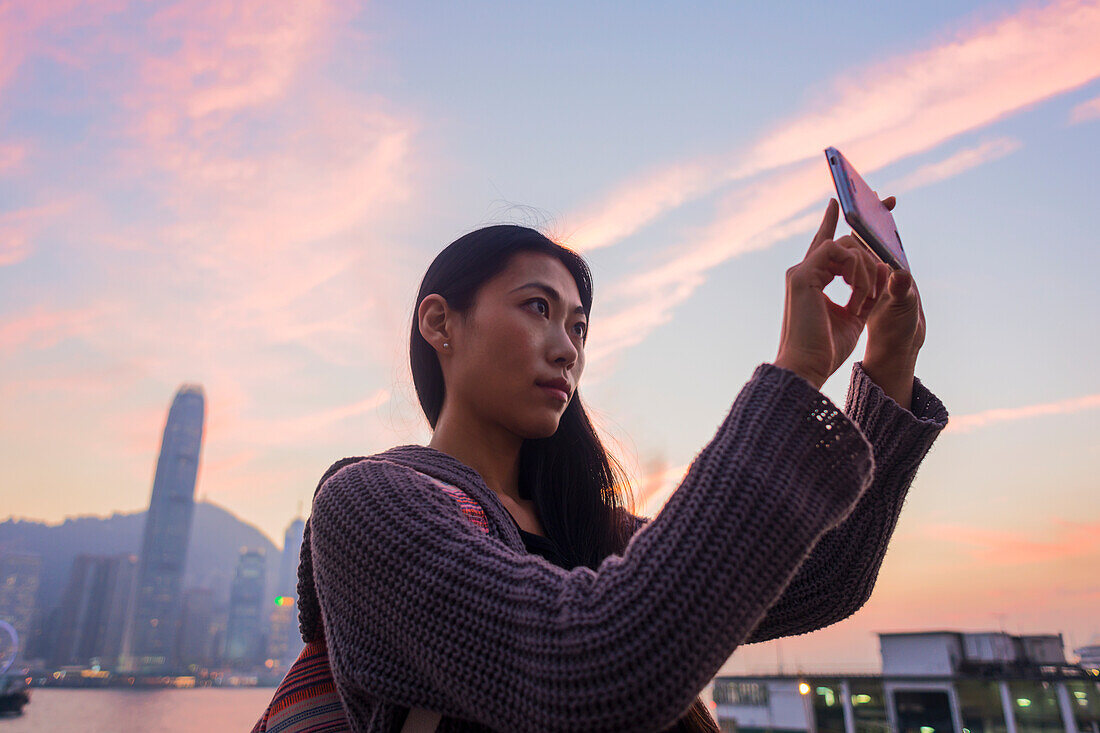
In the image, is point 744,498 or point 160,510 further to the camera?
point 160,510

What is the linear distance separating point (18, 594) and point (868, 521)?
102588 mm

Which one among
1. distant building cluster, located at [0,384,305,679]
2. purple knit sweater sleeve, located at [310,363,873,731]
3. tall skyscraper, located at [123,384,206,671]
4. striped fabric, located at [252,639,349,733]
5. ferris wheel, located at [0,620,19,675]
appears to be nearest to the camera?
purple knit sweater sleeve, located at [310,363,873,731]

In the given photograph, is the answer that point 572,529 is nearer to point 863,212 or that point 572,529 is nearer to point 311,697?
point 311,697

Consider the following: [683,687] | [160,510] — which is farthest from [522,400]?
[160,510]

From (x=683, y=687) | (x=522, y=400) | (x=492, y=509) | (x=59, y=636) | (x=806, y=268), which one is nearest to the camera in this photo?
(x=683, y=687)

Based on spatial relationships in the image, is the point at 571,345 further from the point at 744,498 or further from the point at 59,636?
the point at 59,636

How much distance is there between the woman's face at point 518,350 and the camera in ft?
4.19

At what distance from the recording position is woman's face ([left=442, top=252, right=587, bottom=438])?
1.28 m

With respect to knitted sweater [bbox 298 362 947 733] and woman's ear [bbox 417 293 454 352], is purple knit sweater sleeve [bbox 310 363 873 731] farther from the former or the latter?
woman's ear [bbox 417 293 454 352]

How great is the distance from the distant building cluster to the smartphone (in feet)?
255

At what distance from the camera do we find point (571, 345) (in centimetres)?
130

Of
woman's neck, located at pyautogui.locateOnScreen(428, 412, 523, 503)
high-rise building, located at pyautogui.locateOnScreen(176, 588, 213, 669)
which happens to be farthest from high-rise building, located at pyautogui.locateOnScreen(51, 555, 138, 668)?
woman's neck, located at pyautogui.locateOnScreen(428, 412, 523, 503)

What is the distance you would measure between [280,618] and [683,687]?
330 feet

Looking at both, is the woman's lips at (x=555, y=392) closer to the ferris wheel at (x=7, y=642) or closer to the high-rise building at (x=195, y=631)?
the ferris wheel at (x=7, y=642)
